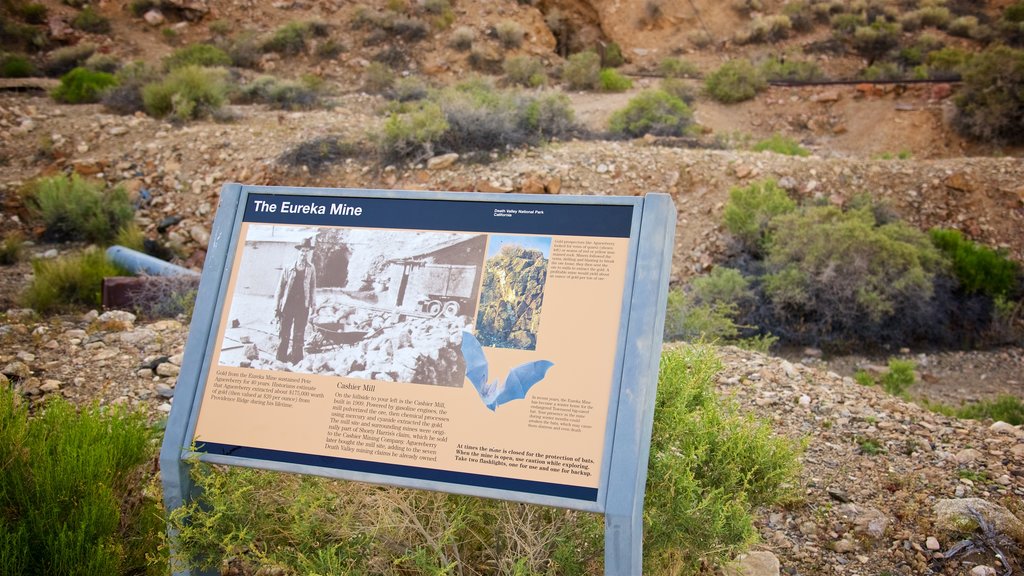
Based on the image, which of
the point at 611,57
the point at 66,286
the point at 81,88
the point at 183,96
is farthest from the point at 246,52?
the point at 66,286

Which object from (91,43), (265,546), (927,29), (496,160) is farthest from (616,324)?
(927,29)

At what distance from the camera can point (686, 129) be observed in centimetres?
1211

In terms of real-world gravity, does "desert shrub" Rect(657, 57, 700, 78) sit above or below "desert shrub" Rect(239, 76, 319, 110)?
above

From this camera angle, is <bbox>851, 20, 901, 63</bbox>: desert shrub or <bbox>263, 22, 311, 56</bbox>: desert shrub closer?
<bbox>263, 22, 311, 56</bbox>: desert shrub

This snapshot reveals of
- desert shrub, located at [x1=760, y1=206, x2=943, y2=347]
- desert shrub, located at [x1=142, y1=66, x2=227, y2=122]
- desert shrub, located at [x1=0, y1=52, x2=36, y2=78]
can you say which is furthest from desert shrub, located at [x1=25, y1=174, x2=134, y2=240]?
desert shrub, located at [x1=0, y1=52, x2=36, y2=78]

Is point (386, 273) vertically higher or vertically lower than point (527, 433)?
higher

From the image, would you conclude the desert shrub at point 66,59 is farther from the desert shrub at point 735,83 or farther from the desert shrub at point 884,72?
the desert shrub at point 884,72

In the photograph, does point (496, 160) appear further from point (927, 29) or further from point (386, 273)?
point (927, 29)

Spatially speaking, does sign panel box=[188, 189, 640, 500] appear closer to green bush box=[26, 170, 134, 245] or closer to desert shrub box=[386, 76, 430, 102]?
green bush box=[26, 170, 134, 245]

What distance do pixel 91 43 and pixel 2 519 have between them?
19053mm

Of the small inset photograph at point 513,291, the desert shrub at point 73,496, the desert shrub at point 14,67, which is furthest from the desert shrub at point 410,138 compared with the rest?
the desert shrub at point 14,67

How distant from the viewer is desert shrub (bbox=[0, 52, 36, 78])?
15125 mm

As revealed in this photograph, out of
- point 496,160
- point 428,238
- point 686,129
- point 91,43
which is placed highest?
point 91,43

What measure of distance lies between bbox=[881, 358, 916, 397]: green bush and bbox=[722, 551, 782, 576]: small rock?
369 cm
